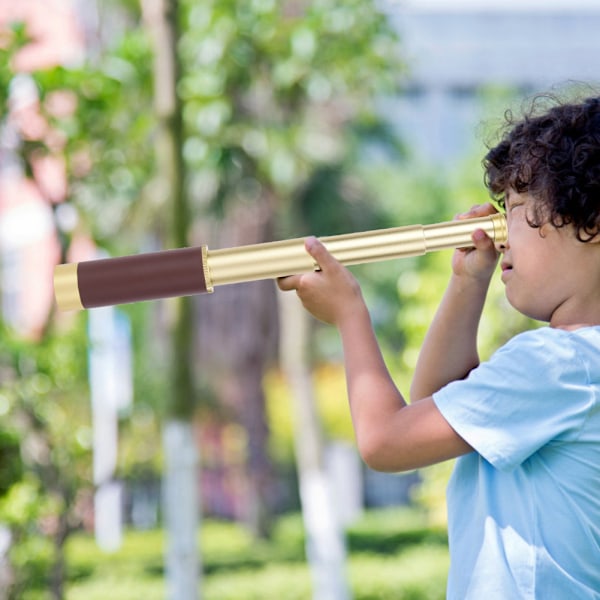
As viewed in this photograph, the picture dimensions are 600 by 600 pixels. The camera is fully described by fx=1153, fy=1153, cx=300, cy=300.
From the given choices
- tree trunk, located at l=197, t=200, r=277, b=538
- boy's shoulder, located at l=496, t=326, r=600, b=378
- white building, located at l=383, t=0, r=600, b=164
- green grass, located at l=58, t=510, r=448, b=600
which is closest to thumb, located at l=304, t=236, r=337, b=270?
boy's shoulder, located at l=496, t=326, r=600, b=378

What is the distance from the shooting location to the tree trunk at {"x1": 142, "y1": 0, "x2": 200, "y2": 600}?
6.10m

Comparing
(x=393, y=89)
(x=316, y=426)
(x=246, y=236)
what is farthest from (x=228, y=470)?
(x=393, y=89)

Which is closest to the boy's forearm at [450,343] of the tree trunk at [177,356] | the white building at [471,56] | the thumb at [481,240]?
the thumb at [481,240]

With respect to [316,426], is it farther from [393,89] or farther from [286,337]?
[393,89]

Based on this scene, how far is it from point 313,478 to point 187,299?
12.7 feet

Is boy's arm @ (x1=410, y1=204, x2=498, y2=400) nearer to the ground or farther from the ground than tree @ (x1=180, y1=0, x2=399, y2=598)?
nearer to the ground

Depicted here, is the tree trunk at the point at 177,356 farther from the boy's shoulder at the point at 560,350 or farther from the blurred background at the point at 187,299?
the boy's shoulder at the point at 560,350

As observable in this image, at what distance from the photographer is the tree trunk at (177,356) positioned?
610 centimetres

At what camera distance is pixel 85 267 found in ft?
4.37

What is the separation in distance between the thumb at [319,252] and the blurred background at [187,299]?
360 mm

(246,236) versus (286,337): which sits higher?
(246,236)

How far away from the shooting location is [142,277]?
1310mm

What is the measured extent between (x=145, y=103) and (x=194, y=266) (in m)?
6.30

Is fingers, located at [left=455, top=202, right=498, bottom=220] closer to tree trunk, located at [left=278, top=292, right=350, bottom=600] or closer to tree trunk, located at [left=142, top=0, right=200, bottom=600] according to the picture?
tree trunk, located at [left=142, top=0, right=200, bottom=600]
